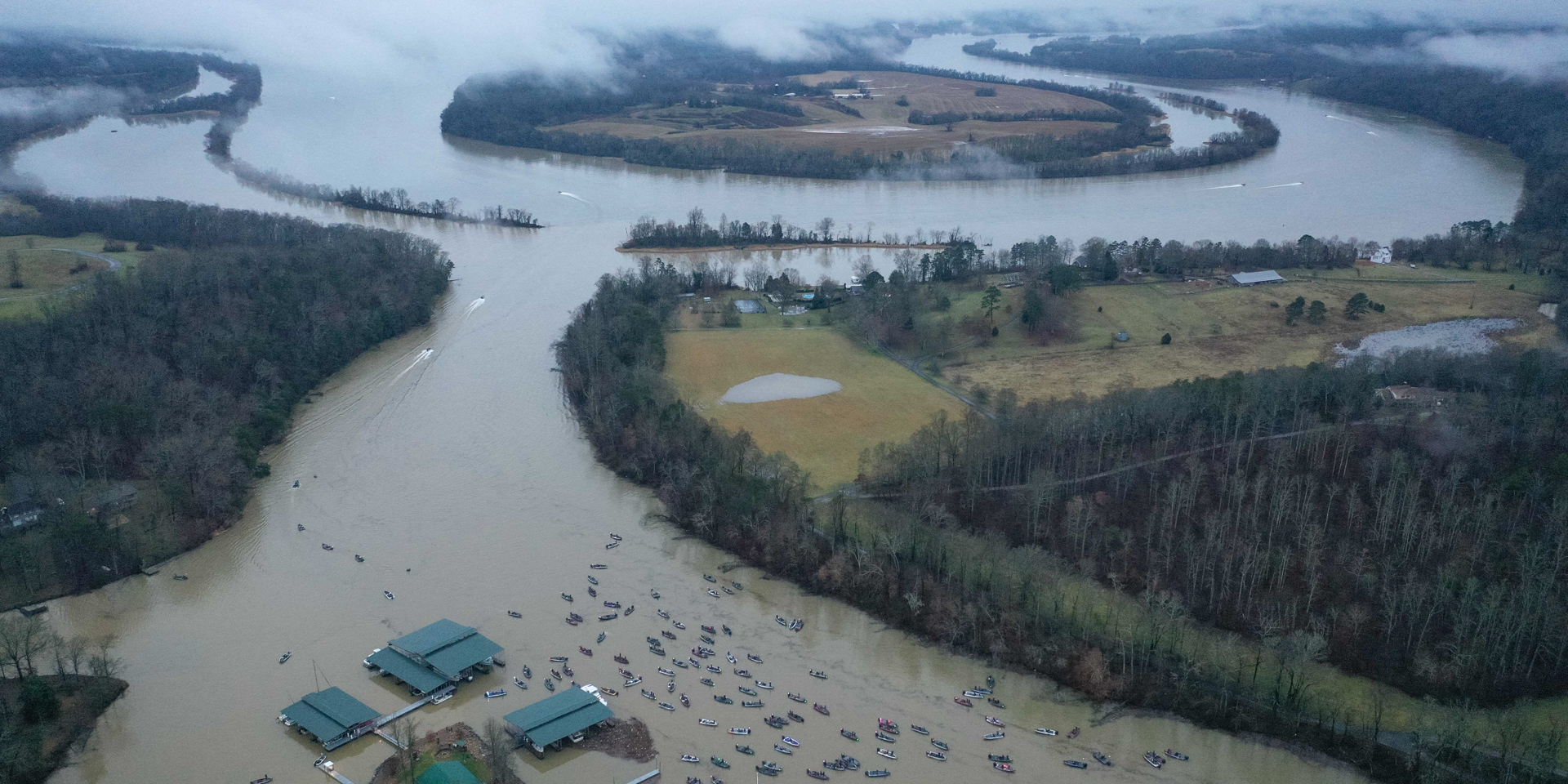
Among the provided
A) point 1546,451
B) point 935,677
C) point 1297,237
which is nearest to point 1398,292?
point 1297,237

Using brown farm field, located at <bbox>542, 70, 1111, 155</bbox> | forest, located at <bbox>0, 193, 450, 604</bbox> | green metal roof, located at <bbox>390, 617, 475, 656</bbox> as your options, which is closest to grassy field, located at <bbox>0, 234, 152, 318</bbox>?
forest, located at <bbox>0, 193, 450, 604</bbox>

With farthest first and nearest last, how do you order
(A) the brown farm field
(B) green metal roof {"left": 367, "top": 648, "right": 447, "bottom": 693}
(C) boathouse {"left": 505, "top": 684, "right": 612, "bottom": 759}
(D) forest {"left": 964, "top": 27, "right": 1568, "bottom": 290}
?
1. (A) the brown farm field
2. (D) forest {"left": 964, "top": 27, "right": 1568, "bottom": 290}
3. (B) green metal roof {"left": 367, "top": 648, "right": 447, "bottom": 693}
4. (C) boathouse {"left": 505, "top": 684, "right": 612, "bottom": 759}

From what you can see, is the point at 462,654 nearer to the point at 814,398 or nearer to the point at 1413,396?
the point at 814,398

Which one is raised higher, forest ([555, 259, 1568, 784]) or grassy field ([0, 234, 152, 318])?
grassy field ([0, 234, 152, 318])

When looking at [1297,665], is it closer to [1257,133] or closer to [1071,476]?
[1071,476]

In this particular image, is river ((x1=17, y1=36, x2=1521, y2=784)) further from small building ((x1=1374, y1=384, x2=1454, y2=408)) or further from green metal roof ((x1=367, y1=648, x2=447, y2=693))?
small building ((x1=1374, y1=384, x2=1454, y2=408))

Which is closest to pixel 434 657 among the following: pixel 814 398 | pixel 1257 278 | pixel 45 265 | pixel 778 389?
pixel 814 398

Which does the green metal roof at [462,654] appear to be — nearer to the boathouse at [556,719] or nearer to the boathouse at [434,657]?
the boathouse at [434,657]
